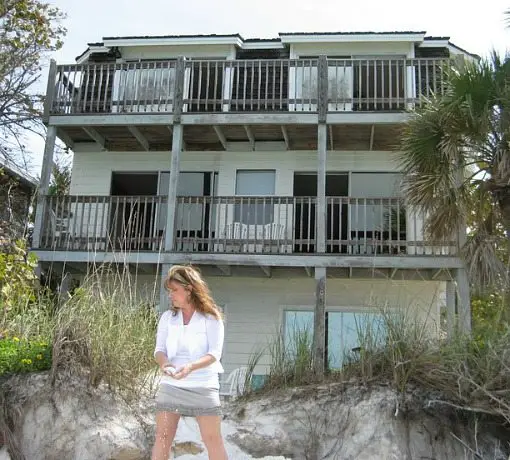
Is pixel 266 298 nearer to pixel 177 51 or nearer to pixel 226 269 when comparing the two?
pixel 226 269

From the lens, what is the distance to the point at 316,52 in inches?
509

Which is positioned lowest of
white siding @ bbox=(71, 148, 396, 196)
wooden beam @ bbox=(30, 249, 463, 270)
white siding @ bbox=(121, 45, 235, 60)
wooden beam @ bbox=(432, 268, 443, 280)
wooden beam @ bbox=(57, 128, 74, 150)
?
wooden beam @ bbox=(432, 268, 443, 280)

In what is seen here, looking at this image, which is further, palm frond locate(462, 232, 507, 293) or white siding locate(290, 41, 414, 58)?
white siding locate(290, 41, 414, 58)

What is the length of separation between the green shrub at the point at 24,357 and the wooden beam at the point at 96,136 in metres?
6.37

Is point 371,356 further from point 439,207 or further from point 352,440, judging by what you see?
point 439,207

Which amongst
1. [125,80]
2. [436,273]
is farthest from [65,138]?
[436,273]

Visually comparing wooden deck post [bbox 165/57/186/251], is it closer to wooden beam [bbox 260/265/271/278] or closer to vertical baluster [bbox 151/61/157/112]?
vertical baluster [bbox 151/61/157/112]

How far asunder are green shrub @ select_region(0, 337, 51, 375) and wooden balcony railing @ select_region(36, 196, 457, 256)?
3.88 metres

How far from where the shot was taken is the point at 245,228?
435 inches

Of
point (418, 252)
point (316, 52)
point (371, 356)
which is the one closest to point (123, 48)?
point (316, 52)

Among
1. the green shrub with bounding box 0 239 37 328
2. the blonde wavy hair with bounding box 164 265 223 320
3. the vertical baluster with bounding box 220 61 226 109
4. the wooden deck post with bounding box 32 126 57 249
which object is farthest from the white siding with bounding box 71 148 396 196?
the blonde wavy hair with bounding box 164 265 223 320

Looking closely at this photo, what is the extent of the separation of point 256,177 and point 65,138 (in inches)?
156

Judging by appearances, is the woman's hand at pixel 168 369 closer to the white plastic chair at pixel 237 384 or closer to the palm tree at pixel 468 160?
the white plastic chair at pixel 237 384

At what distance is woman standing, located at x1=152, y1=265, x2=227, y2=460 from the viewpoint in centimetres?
395
